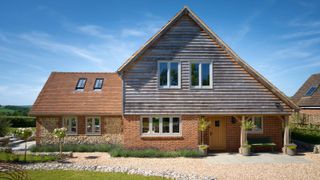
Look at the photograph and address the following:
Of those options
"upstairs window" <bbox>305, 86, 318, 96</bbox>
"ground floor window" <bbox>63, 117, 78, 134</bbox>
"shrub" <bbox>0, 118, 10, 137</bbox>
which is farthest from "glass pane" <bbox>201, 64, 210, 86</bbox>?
"upstairs window" <bbox>305, 86, 318, 96</bbox>

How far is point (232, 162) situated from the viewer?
623 inches

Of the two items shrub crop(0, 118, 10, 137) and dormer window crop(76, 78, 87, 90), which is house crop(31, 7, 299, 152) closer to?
dormer window crop(76, 78, 87, 90)

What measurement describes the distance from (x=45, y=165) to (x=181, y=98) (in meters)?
9.36

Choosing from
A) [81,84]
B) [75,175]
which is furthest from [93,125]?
[75,175]

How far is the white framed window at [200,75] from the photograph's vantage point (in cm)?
1856

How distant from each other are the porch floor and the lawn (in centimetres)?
576

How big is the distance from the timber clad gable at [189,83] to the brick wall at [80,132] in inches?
152

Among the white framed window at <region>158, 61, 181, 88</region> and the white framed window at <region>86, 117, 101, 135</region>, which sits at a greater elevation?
the white framed window at <region>158, 61, 181, 88</region>

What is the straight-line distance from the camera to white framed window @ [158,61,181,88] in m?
18.4

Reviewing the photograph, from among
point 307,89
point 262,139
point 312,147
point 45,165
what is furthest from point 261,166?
point 307,89

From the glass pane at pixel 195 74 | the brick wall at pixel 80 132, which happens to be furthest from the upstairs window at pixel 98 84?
the glass pane at pixel 195 74

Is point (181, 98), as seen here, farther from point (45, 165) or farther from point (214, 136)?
point (45, 165)

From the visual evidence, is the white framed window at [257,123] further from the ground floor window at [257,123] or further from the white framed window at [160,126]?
the white framed window at [160,126]

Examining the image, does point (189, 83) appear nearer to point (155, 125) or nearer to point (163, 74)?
point (163, 74)
